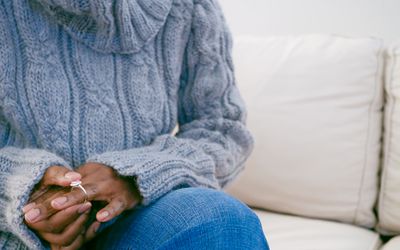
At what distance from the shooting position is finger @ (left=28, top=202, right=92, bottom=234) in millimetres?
560

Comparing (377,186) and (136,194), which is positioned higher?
(136,194)

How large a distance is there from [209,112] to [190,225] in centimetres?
33

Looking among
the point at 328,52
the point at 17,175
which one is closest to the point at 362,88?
the point at 328,52

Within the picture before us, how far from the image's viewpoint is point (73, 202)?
562 mm

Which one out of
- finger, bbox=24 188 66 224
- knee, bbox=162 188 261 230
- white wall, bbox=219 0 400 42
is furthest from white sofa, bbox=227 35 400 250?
finger, bbox=24 188 66 224

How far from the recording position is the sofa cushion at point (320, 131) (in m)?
1.15

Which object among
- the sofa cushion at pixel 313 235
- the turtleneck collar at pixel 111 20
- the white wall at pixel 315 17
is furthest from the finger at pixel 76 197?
the white wall at pixel 315 17

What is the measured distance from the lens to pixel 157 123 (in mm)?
809

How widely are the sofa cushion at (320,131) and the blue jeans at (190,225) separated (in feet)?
1.86

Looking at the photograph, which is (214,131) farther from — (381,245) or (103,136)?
(381,245)

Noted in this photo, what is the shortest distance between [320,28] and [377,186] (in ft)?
1.50

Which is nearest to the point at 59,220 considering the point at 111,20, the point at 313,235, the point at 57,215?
the point at 57,215

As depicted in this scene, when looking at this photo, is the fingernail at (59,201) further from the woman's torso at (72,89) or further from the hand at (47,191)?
the woman's torso at (72,89)

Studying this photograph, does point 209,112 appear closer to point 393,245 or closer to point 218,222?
point 218,222
